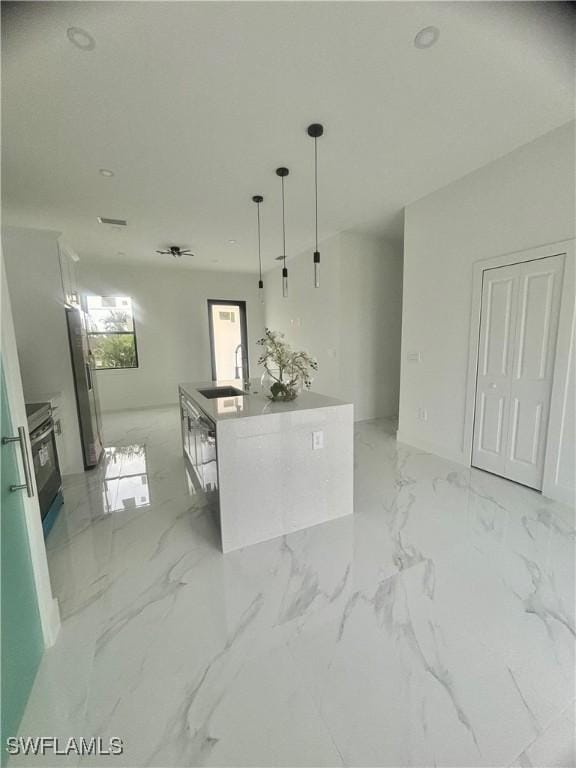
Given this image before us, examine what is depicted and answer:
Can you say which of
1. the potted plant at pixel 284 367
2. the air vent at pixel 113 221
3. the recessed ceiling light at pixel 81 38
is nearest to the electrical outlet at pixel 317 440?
the potted plant at pixel 284 367

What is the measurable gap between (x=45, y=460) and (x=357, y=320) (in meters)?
4.24

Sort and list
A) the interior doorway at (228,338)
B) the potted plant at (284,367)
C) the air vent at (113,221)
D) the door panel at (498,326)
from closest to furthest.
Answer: the potted plant at (284,367) < the door panel at (498,326) < the air vent at (113,221) < the interior doorway at (228,338)

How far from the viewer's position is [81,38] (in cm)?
156

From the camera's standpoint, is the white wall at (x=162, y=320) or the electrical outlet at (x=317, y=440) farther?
the white wall at (x=162, y=320)

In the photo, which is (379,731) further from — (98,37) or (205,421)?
(98,37)

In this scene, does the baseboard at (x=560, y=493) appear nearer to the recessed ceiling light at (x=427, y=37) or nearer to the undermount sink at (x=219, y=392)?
the undermount sink at (x=219, y=392)

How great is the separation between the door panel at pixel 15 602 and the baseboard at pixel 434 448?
12.0ft

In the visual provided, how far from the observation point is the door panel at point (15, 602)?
1.08m

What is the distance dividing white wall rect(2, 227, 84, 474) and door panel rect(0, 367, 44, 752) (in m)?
2.13

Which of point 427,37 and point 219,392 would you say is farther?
point 219,392

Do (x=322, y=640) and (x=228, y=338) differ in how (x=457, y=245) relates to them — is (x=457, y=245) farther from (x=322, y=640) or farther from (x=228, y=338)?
(x=228, y=338)

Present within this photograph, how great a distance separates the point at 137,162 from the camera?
2654mm

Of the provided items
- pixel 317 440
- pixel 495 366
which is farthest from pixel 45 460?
pixel 495 366

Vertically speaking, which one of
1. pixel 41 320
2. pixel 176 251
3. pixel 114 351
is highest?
pixel 176 251
